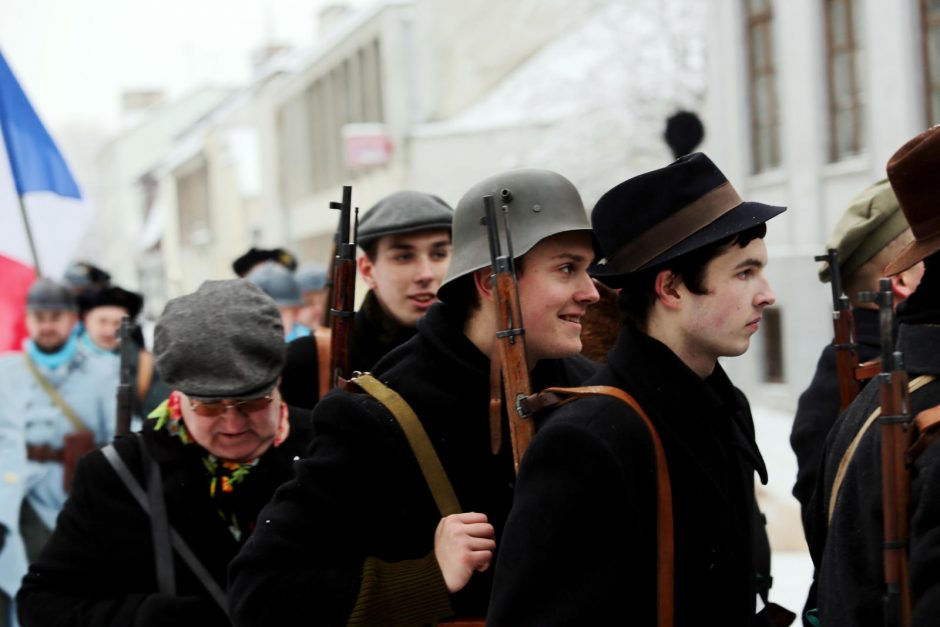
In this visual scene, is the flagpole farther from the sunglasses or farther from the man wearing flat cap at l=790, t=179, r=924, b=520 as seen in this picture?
the man wearing flat cap at l=790, t=179, r=924, b=520

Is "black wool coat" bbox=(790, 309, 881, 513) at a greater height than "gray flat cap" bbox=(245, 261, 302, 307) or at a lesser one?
lesser

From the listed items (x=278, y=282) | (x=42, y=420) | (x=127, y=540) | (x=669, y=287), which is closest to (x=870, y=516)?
(x=669, y=287)

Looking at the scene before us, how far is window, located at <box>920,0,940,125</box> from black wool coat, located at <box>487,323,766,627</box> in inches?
418

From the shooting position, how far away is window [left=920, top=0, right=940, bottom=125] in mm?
12750

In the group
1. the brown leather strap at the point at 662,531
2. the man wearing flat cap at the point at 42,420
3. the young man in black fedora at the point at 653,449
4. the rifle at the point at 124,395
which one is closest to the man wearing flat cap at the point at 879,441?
the young man in black fedora at the point at 653,449

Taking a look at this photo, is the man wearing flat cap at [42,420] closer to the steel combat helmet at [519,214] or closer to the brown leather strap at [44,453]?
the brown leather strap at [44,453]

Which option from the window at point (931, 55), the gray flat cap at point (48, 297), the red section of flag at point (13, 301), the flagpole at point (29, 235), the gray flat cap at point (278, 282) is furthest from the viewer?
the window at point (931, 55)

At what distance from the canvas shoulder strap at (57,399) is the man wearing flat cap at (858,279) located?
4.19 metres

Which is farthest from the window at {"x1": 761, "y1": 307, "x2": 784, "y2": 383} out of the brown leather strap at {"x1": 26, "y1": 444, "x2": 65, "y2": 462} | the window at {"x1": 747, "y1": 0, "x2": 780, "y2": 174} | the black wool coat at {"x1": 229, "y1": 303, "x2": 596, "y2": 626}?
the black wool coat at {"x1": 229, "y1": 303, "x2": 596, "y2": 626}

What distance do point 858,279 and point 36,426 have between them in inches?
176

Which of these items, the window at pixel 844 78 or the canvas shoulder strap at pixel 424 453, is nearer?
the canvas shoulder strap at pixel 424 453

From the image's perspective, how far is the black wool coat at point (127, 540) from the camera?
4.05m

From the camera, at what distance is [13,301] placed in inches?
327

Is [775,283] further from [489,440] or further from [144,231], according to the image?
[144,231]
